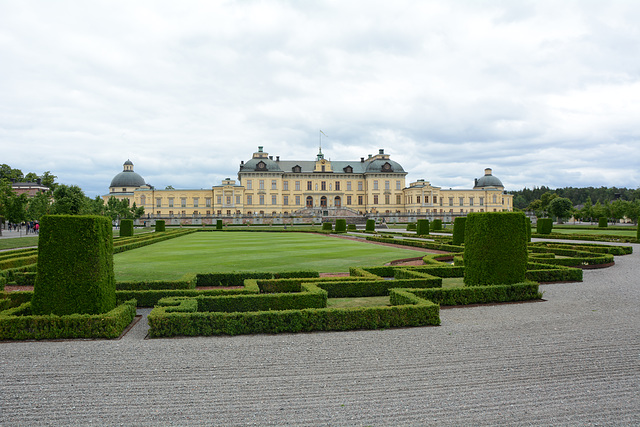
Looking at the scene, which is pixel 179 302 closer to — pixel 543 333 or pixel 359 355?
→ pixel 359 355

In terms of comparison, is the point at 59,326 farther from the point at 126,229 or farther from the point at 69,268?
the point at 126,229

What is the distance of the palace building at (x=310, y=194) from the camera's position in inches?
2539

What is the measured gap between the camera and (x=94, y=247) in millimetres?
Result: 6301

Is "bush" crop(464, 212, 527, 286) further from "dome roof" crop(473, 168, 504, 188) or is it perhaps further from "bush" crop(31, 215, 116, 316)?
"dome roof" crop(473, 168, 504, 188)

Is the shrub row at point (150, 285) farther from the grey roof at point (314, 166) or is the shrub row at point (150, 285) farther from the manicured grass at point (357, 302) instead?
the grey roof at point (314, 166)

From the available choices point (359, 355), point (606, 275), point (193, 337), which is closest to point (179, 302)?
point (193, 337)

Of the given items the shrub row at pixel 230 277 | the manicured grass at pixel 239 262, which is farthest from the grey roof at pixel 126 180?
the shrub row at pixel 230 277

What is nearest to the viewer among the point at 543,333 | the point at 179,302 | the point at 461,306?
the point at 543,333

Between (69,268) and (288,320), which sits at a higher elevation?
(69,268)

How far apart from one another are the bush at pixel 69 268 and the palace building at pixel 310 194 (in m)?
55.8

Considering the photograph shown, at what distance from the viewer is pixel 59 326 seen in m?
5.80

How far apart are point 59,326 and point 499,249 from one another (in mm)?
8176

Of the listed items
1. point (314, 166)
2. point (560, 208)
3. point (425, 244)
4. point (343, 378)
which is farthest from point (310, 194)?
point (343, 378)

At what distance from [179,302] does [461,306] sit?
5.27 m
